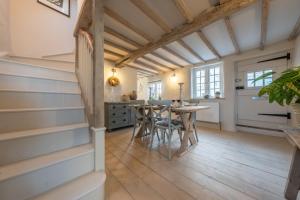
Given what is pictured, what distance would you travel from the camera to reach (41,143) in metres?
1.13

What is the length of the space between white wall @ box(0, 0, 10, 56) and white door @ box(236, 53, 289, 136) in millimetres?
5320

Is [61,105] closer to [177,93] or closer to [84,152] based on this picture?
[84,152]

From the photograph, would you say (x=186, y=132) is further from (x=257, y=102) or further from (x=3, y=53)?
(x=3, y=53)

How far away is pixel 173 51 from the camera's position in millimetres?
3836

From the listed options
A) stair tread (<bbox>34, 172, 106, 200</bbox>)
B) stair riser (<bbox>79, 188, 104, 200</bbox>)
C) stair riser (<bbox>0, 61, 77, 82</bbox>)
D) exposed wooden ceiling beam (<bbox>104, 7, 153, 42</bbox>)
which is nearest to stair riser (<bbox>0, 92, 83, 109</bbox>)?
stair riser (<bbox>0, 61, 77, 82</bbox>)

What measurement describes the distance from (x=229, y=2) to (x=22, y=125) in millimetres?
3220

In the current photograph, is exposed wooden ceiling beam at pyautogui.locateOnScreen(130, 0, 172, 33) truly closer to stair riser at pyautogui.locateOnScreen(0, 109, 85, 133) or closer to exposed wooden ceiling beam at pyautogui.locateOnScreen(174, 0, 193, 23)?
exposed wooden ceiling beam at pyautogui.locateOnScreen(174, 0, 193, 23)

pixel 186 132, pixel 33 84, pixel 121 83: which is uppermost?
pixel 121 83

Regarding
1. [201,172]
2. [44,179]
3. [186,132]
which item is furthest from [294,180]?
[44,179]

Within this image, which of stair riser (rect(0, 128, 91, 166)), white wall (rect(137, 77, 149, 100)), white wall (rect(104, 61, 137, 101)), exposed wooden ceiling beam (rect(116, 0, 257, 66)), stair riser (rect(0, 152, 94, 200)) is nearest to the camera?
stair riser (rect(0, 152, 94, 200))

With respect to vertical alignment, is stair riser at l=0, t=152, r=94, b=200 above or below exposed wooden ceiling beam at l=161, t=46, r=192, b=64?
below

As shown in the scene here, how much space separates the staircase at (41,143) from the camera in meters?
0.90

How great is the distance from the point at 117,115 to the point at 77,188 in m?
2.87

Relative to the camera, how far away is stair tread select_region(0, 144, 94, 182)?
0.85 meters
